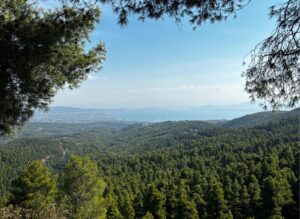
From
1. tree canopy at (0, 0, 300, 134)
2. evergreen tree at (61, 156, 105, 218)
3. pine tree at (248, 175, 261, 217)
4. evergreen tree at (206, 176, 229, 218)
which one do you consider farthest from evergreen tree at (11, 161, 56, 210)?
pine tree at (248, 175, 261, 217)

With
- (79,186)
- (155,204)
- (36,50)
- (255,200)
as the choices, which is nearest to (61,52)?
(36,50)

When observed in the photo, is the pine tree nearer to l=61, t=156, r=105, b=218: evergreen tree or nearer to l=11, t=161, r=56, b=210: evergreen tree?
l=61, t=156, r=105, b=218: evergreen tree

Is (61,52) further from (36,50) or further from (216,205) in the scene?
(216,205)

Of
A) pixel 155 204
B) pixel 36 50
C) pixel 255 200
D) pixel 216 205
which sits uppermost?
pixel 36 50

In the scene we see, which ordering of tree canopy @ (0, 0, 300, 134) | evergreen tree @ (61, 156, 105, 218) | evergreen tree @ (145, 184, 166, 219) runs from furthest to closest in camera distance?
evergreen tree @ (145, 184, 166, 219)
evergreen tree @ (61, 156, 105, 218)
tree canopy @ (0, 0, 300, 134)

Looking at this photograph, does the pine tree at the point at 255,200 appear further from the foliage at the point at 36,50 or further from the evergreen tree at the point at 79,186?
the foliage at the point at 36,50

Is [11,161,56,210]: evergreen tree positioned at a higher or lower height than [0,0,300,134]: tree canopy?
lower

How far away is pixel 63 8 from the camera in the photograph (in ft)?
19.2

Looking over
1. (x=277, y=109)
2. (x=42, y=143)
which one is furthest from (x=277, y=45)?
(x=42, y=143)

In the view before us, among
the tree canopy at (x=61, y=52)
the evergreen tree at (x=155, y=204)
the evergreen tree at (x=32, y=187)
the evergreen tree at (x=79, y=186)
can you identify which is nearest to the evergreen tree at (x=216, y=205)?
the evergreen tree at (x=155, y=204)

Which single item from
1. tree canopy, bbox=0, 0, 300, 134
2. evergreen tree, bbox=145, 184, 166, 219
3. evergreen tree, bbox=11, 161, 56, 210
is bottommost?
evergreen tree, bbox=145, 184, 166, 219

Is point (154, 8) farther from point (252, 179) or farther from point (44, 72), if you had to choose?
point (252, 179)

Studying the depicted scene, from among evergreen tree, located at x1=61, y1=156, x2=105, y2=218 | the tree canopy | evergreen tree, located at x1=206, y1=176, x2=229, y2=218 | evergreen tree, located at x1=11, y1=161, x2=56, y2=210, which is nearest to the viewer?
the tree canopy

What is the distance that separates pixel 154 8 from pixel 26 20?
2830mm
